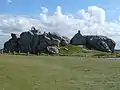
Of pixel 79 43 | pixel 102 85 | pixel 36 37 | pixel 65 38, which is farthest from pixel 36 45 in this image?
pixel 102 85

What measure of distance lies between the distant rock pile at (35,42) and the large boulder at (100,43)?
22972mm

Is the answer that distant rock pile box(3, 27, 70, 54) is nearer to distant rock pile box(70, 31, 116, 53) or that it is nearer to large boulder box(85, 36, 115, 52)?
distant rock pile box(70, 31, 116, 53)

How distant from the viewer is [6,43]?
531 ft

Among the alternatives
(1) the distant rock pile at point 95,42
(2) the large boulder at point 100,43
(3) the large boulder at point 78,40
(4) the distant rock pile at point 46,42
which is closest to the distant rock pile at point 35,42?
(4) the distant rock pile at point 46,42

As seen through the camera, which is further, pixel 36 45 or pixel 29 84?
pixel 36 45

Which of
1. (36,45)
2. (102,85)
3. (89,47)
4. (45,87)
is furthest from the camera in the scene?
(89,47)

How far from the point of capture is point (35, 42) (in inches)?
5502

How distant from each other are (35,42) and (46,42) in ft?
32.5

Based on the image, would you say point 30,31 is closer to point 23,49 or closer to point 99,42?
point 23,49

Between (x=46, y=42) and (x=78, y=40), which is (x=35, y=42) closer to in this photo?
(x=46, y=42)

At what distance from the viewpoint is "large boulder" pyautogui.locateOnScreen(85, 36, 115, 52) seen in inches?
6742

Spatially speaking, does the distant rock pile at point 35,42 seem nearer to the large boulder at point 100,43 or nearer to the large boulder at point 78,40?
the large boulder at point 78,40

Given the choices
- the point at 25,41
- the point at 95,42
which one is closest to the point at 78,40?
the point at 95,42

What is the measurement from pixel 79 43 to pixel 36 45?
148 feet
